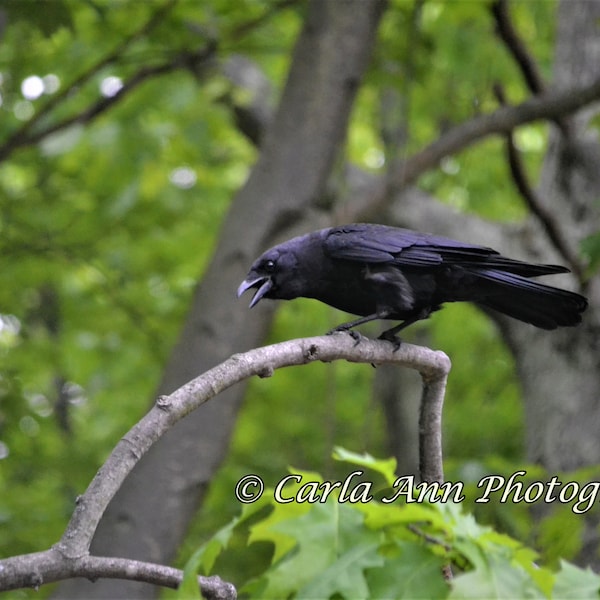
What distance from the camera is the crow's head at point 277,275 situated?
4.00 m

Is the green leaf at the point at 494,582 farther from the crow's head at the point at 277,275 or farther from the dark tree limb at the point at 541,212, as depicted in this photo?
the dark tree limb at the point at 541,212

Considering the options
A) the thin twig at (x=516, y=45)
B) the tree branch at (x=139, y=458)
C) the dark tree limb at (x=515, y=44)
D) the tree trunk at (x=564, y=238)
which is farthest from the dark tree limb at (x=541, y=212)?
the tree branch at (x=139, y=458)

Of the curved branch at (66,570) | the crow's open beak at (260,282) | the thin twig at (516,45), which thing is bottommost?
the curved branch at (66,570)

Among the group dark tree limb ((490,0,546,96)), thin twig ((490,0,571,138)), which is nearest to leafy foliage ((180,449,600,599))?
thin twig ((490,0,571,138))

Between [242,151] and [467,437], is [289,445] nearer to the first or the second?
[467,437]

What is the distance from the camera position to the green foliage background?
20.2 feet

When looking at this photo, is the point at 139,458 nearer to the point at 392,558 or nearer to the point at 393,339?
the point at 392,558

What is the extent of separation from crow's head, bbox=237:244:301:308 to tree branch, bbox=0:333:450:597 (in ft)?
3.37

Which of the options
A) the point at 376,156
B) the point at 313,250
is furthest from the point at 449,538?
the point at 376,156

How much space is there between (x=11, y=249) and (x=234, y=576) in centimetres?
290

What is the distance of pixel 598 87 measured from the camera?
5.69 meters

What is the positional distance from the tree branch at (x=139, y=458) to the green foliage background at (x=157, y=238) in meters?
2.09

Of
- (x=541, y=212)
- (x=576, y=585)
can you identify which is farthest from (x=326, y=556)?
(x=541, y=212)

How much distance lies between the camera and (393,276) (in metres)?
3.94
